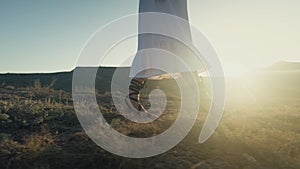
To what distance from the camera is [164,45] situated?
8.97 metres

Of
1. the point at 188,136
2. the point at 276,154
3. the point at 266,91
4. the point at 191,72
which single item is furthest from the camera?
the point at 266,91

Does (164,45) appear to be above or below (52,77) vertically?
below

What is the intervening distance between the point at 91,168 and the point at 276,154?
422 centimetres

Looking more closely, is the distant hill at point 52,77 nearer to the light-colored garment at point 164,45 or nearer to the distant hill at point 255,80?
the distant hill at point 255,80

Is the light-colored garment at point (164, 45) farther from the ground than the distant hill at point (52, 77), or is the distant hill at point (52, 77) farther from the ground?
the distant hill at point (52, 77)

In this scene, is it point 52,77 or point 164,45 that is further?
point 52,77

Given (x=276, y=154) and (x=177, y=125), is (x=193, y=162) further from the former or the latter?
(x=177, y=125)

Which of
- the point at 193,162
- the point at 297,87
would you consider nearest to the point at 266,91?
the point at 297,87

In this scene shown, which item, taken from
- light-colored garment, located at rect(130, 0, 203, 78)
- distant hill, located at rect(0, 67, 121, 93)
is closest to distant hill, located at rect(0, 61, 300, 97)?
distant hill, located at rect(0, 67, 121, 93)

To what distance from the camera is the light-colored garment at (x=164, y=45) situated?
853 centimetres

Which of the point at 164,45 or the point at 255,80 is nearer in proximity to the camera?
the point at 164,45

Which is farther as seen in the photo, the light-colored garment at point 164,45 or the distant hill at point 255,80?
the distant hill at point 255,80

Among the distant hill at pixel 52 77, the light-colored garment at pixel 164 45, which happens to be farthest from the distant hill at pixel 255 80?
the light-colored garment at pixel 164 45

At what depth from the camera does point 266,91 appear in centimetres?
3878
